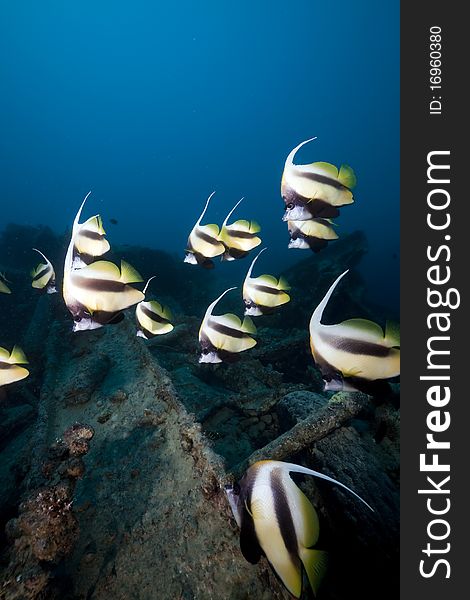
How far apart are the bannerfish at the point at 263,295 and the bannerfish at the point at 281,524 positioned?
8.08 feet

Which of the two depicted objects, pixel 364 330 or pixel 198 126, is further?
pixel 198 126

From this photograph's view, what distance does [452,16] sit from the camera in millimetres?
3338

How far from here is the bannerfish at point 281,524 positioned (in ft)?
5.40

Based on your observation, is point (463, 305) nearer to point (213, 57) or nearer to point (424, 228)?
point (424, 228)

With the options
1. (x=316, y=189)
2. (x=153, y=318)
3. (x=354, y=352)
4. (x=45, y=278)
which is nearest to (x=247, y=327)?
(x=153, y=318)

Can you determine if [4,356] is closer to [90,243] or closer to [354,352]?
[90,243]

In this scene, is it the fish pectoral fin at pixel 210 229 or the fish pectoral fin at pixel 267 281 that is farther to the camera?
the fish pectoral fin at pixel 210 229

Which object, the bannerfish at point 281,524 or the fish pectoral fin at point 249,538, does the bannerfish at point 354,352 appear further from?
the fish pectoral fin at point 249,538

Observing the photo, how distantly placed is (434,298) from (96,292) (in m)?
2.96

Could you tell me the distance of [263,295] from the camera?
4145mm

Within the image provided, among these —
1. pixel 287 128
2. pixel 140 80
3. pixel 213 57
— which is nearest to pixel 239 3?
pixel 213 57

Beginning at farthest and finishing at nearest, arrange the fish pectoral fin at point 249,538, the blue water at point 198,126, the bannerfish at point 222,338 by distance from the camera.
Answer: the blue water at point 198,126 < the bannerfish at point 222,338 < the fish pectoral fin at point 249,538

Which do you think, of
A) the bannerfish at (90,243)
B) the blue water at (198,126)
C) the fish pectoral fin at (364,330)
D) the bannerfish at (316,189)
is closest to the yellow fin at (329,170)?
the bannerfish at (316,189)

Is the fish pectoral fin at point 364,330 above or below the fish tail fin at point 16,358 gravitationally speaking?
above
